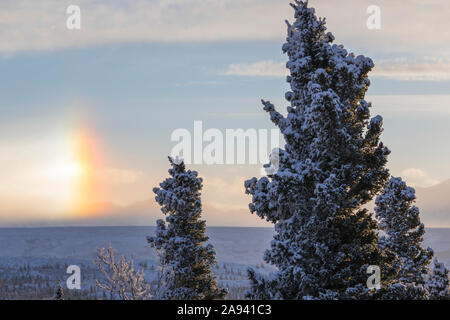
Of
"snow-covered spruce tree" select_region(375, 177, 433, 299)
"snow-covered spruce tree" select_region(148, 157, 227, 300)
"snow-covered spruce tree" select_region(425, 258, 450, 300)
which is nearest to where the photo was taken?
"snow-covered spruce tree" select_region(148, 157, 227, 300)

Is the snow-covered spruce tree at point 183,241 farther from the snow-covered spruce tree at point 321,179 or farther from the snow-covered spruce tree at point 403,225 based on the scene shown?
the snow-covered spruce tree at point 403,225

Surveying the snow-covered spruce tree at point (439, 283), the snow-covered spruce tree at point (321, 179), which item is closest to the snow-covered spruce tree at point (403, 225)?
the snow-covered spruce tree at point (439, 283)

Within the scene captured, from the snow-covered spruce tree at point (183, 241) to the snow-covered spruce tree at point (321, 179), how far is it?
8.95 metres

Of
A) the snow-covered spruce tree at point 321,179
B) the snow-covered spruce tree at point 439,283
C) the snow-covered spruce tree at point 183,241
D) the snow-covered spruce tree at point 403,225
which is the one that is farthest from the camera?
the snow-covered spruce tree at point 439,283

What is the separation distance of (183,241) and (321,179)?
11.6 metres

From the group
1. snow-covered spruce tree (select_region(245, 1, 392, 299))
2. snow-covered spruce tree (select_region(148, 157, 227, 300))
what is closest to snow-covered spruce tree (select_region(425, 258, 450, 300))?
snow-covered spruce tree (select_region(148, 157, 227, 300))

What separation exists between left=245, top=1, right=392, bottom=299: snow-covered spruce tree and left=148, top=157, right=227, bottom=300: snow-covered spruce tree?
8.95 meters

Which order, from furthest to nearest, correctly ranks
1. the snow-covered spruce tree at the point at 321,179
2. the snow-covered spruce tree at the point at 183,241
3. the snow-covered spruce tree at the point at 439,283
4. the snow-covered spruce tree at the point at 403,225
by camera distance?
the snow-covered spruce tree at the point at 439,283 → the snow-covered spruce tree at the point at 403,225 → the snow-covered spruce tree at the point at 183,241 → the snow-covered spruce tree at the point at 321,179

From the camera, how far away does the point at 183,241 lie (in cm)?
2953

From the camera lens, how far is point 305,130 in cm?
2030

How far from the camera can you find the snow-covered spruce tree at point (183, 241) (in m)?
29.5

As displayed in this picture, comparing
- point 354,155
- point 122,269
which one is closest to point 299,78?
point 354,155

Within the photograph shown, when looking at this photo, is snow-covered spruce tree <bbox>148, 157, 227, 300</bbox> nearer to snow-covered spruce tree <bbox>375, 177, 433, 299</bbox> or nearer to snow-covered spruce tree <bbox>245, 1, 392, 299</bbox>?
snow-covered spruce tree <bbox>245, 1, 392, 299</bbox>

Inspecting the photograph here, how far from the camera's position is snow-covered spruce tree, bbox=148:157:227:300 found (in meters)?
29.5
